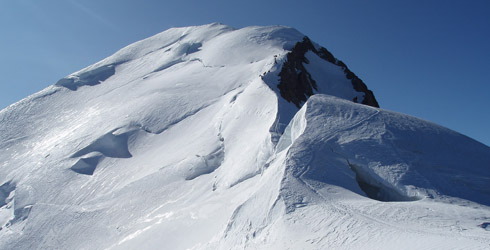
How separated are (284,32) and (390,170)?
26.0 meters

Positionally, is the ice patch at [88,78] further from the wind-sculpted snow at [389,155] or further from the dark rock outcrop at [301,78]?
the wind-sculpted snow at [389,155]

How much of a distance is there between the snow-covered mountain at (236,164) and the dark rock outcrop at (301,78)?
15cm

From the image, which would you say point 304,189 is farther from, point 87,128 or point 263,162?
point 87,128

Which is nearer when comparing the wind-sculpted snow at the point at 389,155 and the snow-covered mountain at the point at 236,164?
the snow-covered mountain at the point at 236,164

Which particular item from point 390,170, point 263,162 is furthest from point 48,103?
point 390,170

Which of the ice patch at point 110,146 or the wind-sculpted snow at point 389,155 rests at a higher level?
the ice patch at point 110,146

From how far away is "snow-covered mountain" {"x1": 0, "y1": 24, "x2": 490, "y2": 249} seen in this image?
877cm

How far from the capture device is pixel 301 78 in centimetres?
2406

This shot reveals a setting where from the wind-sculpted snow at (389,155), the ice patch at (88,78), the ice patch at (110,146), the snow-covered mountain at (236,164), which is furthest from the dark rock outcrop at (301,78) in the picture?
the ice patch at (88,78)

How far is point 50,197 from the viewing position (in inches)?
734

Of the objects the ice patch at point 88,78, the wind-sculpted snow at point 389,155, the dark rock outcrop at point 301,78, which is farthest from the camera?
the ice patch at point 88,78

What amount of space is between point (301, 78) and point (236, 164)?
33.4 ft

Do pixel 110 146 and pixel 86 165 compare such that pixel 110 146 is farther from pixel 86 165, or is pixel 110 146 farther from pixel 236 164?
pixel 236 164

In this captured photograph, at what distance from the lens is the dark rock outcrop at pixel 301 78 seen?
21369mm
